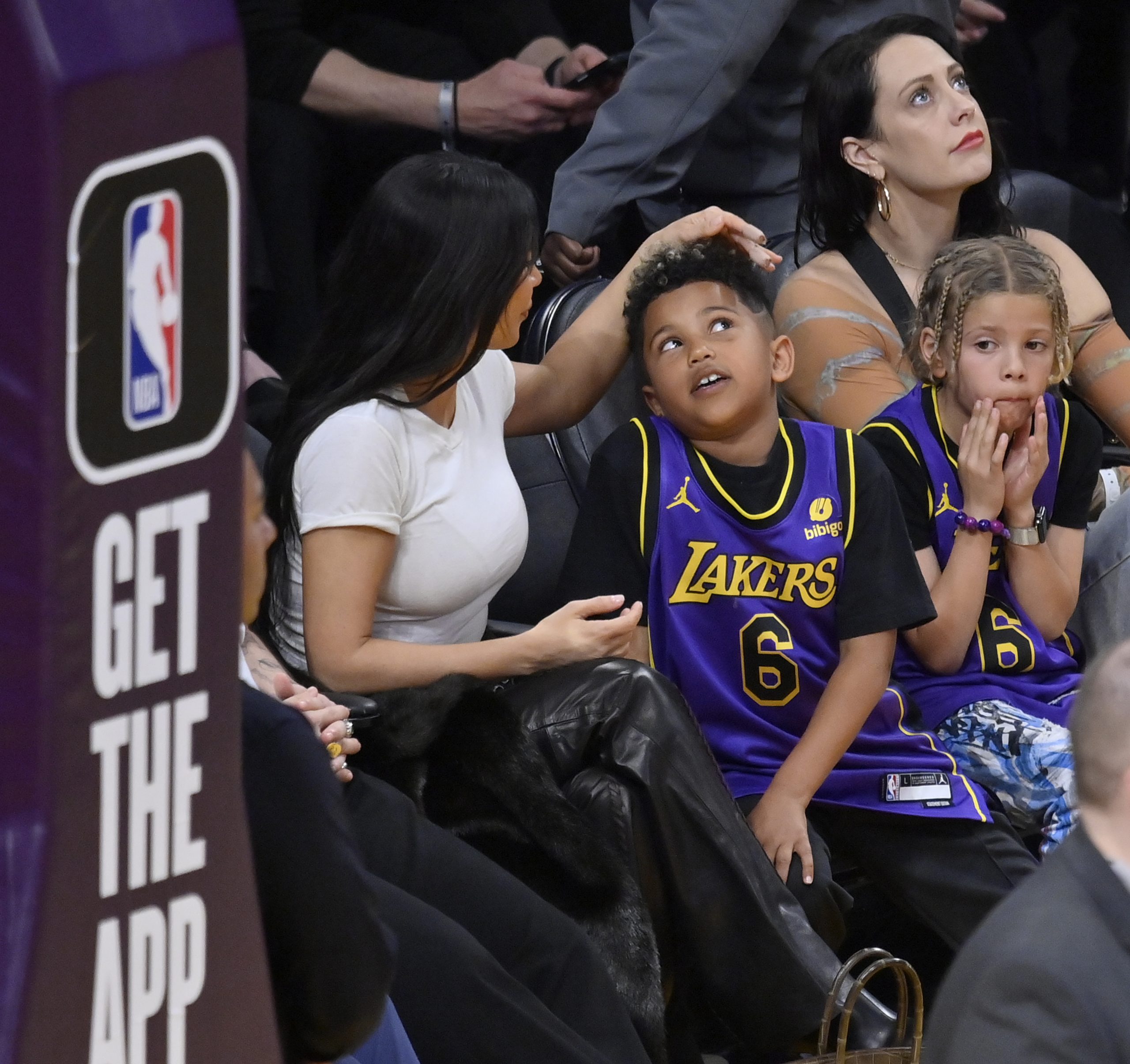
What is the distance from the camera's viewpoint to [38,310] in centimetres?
107

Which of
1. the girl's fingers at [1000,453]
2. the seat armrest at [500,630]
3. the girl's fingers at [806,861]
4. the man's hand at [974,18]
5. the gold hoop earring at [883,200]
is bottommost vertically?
the girl's fingers at [806,861]

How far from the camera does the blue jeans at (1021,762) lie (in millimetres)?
2512

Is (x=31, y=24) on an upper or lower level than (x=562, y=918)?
upper

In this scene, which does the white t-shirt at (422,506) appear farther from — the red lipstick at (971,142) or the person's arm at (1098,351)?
the person's arm at (1098,351)

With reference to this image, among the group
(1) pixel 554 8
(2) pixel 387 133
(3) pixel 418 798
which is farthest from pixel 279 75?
(3) pixel 418 798

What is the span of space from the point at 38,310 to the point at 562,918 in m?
1.13

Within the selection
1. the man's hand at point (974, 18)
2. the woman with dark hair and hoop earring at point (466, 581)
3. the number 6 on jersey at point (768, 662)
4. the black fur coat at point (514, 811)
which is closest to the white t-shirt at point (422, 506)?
the woman with dark hair and hoop earring at point (466, 581)

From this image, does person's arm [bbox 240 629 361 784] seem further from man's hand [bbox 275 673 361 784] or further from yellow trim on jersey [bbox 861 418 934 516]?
yellow trim on jersey [bbox 861 418 934 516]

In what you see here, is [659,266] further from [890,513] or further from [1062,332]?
[1062,332]

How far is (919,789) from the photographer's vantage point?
2459 millimetres

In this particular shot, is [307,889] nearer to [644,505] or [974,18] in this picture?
[644,505]

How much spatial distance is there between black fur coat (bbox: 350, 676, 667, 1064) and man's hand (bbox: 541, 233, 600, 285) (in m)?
1.19

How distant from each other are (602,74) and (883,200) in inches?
27.9

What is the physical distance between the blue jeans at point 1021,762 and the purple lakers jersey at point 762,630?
69 mm
